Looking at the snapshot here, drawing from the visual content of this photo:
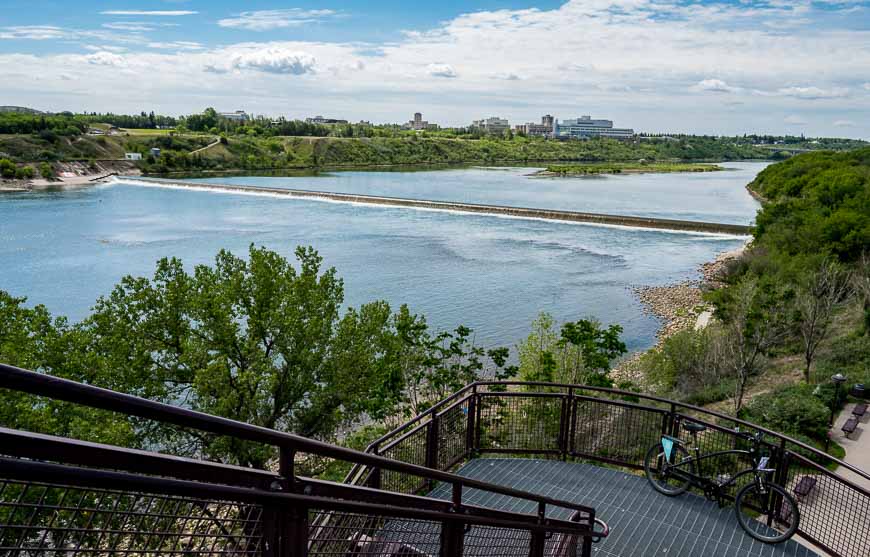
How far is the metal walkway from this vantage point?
7.06 meters

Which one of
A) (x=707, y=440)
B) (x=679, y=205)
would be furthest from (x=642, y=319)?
(x=679, y=205)

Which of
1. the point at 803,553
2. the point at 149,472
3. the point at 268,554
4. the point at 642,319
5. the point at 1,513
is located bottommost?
the point at 642,319

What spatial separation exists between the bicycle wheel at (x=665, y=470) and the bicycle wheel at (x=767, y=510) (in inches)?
28.3

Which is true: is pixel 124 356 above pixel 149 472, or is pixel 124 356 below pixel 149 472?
below

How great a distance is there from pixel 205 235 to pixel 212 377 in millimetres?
41683

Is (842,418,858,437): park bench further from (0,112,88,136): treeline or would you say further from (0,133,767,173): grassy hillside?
(0,112,88,136): treeline

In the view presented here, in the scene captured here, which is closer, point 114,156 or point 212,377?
point 212,377

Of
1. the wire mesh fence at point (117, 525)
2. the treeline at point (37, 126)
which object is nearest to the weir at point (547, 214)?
the wire mesh fence at point (117, 525)

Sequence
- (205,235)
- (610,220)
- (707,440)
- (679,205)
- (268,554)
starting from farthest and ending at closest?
1. (679,205)
2. (610,220)
3. (205,235)
4. (707,440)
5. (268,554)

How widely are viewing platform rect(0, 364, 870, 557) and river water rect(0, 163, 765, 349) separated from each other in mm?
19768

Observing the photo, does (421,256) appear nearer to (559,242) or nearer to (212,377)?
(559,242)

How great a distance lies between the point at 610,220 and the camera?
62000mm

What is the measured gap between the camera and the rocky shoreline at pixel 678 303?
33.6 metres

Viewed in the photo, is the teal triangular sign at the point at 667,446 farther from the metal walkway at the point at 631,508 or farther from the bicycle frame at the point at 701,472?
the metal walkway at the point at 631,508
